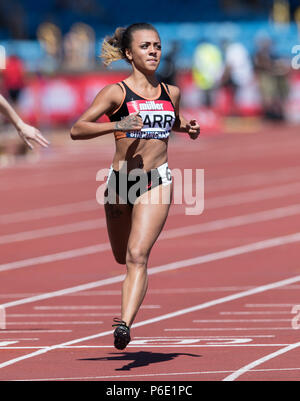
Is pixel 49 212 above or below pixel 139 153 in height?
above

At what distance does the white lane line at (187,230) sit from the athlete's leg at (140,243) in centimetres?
526

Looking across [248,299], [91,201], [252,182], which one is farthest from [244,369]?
[252,182]

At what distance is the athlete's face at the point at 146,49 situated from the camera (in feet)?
25.7

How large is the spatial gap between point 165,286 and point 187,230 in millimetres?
4299

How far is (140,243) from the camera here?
761 cm

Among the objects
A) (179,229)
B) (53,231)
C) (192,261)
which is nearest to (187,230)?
(179,229)

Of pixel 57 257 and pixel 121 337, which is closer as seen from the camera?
pixel 121 337

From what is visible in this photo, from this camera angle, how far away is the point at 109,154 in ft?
89.9

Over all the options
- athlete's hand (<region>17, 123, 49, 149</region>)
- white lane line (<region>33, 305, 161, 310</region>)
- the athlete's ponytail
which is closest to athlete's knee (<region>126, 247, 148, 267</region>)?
athlete's hand (<region>17, 123, 49, 149</region>)

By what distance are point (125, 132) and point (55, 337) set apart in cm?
186

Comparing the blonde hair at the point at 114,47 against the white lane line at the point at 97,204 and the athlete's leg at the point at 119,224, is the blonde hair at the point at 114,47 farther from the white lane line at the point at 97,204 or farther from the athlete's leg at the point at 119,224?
the white lane line at the point at 97,204

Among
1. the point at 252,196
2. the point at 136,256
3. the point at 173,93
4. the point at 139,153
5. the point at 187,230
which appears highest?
the point at 252,196

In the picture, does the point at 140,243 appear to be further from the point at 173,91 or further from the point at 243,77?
the point at 243,77
